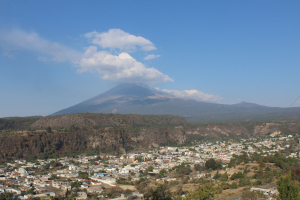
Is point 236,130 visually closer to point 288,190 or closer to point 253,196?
point 253,196

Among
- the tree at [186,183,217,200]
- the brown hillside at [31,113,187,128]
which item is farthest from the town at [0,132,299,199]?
the brown hillside at [31,113,187,128]

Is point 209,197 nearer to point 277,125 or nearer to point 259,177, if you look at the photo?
point 259,177

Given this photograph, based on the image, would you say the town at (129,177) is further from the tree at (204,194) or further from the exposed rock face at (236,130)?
the exposed rock face at (236,130)

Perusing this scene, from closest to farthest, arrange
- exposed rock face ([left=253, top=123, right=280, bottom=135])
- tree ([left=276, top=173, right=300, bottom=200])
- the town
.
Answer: tree ([left=276, top=173, right=300, bottom=200]) → the town → exposed rock face ([left=253, top=123, right=280, bottom=135])

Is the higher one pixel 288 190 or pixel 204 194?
pixel 204 194

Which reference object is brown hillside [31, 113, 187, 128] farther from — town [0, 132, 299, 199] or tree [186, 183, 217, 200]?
tree [186, 183, 217, 200]

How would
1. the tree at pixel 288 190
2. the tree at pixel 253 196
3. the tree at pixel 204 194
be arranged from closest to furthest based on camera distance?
the tree at pixel 204 194 → the tree at pixel 288 190 → the tree at pixel 253 196

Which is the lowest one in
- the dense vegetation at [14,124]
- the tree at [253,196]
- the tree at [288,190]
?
the tree at [253,196]

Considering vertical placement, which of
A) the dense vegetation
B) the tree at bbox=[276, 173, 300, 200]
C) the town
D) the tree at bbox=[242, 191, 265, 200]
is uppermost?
the dense vegetation

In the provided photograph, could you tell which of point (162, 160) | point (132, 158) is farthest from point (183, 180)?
point (132, 158)

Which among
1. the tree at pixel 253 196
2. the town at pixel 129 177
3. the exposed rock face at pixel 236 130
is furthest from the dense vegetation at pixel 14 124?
the tree at pixel 253 196

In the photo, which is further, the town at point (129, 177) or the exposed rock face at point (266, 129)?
the exposed rock face at point (266, 129)

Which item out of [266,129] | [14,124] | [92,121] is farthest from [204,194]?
[14,124]
